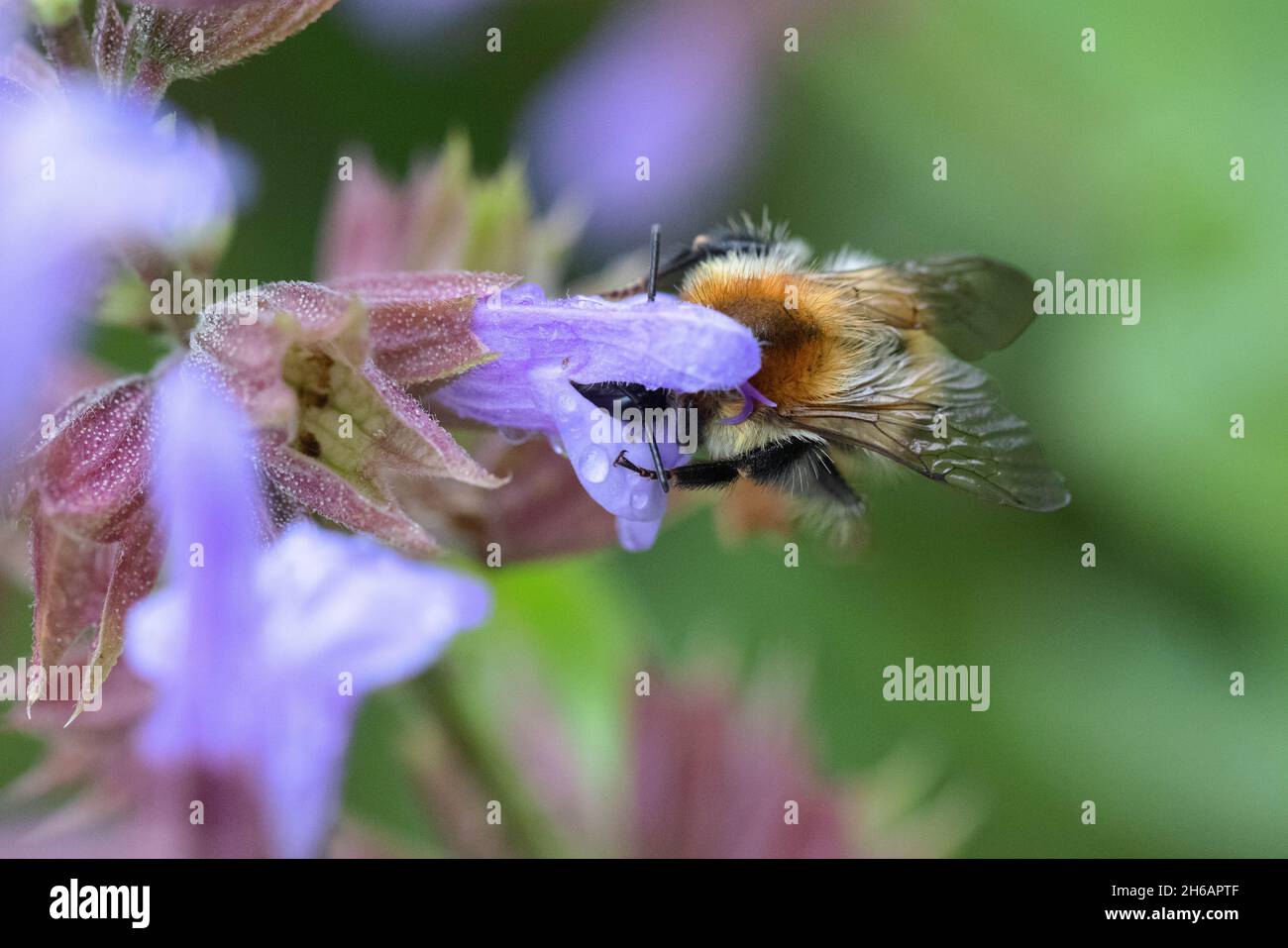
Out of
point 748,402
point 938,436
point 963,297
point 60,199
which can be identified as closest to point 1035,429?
point 963,297

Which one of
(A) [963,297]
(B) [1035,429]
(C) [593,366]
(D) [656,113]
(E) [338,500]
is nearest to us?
(E) [338,500]

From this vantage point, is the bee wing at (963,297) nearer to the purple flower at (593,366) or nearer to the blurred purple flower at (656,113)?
the purple flower at (593,366)

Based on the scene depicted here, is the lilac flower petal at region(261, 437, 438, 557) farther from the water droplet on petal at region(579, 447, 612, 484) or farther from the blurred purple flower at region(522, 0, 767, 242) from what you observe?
the blurred purple flower at region(522, 0, 767, 242)

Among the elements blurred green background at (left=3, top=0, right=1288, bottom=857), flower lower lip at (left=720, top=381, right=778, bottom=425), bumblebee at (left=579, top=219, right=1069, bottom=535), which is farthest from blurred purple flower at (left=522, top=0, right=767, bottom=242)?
flower lower lip at (left=720, top=381, right=778, bottom=425)

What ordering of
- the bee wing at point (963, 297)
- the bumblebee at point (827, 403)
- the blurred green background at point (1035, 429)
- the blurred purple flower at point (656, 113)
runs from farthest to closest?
the blurred purple flower at point (656, 113)
the blurred green background at point (1035, 429)
the bee wing at point (963, 297)
the bumblebee at point (827, 403)

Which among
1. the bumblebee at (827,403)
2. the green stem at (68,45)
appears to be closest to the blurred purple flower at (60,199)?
the green stem at (68,45)

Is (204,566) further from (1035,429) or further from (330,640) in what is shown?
(1035,429)
